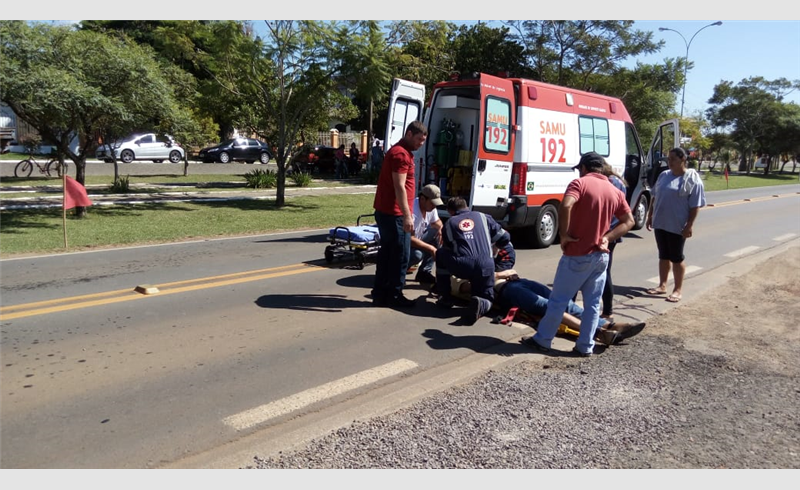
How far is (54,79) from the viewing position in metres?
11.1

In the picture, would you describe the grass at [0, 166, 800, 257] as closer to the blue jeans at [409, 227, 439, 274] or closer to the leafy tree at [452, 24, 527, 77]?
the blue jeans at [409, 227, 439, 274]

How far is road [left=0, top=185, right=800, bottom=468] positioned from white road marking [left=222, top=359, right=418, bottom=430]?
0.01 meters

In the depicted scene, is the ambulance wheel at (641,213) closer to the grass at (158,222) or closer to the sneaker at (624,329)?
the grass at (158,222)

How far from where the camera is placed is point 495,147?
965 centimetres

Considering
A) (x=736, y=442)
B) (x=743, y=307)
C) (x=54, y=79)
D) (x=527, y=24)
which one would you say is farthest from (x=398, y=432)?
(x=527, y=24)

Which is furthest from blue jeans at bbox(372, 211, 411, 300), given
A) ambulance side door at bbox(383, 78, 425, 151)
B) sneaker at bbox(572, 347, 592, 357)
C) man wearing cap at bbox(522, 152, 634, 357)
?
ambulance side door at bbox(383, 78, 425, 151)

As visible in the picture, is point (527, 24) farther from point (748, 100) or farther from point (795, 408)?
point (748, 100)

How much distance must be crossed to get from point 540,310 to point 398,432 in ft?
9.07

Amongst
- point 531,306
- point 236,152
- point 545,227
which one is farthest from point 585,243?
point 236,152

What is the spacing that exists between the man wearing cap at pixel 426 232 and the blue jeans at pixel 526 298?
1.10 m

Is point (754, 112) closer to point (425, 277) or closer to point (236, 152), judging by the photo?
point (236, 152)

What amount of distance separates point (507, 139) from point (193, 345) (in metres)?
6.31

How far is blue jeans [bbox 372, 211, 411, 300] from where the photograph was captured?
21.3 ft

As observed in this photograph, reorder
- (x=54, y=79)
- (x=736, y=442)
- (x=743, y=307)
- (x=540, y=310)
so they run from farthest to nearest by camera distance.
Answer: (x=54, y=79) → (x=743, y=307) → (x=540, y=310) → (x=736, y=442)
